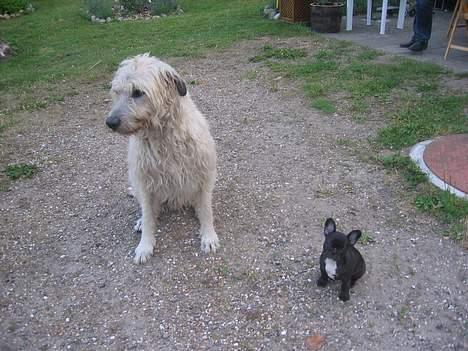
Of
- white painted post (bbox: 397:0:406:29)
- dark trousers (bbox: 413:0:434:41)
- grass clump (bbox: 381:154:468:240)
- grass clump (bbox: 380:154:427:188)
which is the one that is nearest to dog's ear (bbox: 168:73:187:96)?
grass clump (bbox: 381:154:468:240)

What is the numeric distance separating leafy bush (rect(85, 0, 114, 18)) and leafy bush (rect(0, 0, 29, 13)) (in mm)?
2861

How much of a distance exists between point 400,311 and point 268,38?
7.15 metres

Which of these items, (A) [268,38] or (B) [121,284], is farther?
(A) [268,38]

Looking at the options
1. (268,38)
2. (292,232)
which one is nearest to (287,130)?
(292,232)

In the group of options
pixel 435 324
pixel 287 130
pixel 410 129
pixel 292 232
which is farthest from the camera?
pixel 287 130

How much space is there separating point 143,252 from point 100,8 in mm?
11226

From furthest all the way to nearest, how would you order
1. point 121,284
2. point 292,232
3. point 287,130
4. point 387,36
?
point 387,36, point 287,130, point 292,232, point 121,284

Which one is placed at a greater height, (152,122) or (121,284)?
(152,122)

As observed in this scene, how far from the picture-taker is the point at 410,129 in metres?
4.72

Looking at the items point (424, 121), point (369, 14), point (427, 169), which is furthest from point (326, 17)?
point (427, 169)

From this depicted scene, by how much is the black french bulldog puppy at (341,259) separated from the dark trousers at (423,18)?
5.59 m

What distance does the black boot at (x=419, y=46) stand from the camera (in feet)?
23.4

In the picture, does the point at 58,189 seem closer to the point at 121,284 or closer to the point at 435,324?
the point at 121,284

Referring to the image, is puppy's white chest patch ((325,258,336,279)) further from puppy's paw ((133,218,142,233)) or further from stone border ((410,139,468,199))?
puppy's paw ((133,218,142,233))
